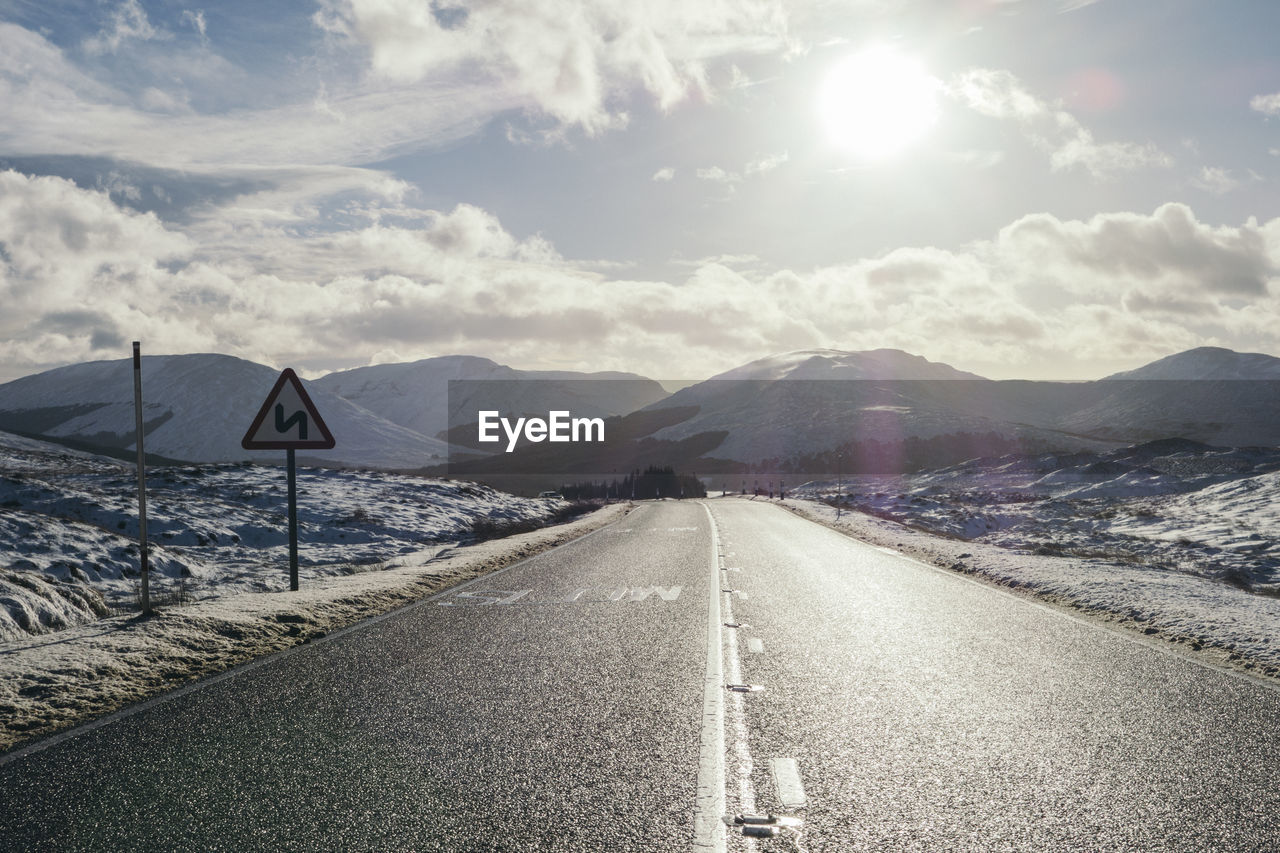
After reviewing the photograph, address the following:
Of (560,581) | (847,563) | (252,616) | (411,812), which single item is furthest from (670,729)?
(847,563)

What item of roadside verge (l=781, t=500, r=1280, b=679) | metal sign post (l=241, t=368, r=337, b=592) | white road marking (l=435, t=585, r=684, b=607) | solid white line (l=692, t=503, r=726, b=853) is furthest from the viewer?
metal sign post (l=241, t=368, r=337, b=592)

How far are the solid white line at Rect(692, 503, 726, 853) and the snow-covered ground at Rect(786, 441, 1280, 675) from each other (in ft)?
18.2

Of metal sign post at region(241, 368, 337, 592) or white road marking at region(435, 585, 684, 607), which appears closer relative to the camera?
white road marking at region(435, 585, 684, 607)

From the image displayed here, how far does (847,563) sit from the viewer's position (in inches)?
723

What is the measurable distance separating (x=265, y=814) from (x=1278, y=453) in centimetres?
9074

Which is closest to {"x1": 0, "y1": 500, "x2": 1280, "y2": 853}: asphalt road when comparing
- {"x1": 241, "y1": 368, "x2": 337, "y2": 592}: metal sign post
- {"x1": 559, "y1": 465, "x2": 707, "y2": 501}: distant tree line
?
{"x1": 241, "y1": 368, "x2": 337, "y2": 592}: metal sign post

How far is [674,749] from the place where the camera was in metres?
5.48

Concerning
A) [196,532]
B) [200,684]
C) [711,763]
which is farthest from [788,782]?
[196,532]

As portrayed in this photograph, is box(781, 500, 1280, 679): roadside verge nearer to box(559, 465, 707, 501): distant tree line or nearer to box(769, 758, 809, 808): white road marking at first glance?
box(769, 758, 809, 808): white road marking

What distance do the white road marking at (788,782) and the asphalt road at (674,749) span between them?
2 centimetres

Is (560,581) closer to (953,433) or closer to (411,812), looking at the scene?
(411,812)

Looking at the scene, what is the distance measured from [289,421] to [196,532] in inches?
394

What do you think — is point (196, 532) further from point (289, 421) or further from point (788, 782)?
point (788, 782)

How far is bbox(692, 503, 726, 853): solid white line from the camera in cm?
412
